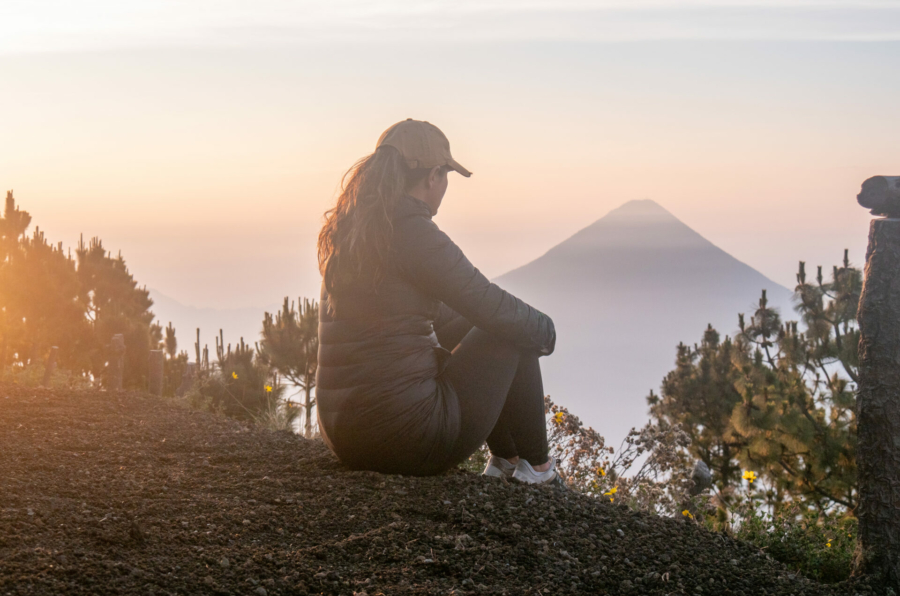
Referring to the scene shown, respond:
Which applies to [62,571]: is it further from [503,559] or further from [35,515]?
[503,559]

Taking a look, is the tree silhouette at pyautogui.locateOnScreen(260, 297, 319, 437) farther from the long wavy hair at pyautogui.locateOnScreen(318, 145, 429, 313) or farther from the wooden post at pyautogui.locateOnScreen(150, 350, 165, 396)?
the long wavy hair at pyautogui.locateOnScreen(318, 145, 429, 313)

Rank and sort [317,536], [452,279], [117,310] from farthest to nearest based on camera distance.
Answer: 1. [117,310]
2. [452,279]
3. [317,536]

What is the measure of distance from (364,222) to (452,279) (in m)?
0.39

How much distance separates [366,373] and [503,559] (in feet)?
2.79

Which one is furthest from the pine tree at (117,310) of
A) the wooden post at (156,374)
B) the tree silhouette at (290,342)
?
the wooden post at (156,374)

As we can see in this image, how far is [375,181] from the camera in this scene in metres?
2.74

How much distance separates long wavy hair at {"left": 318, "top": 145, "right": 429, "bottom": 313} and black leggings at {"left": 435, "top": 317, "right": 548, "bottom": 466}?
0.50 m

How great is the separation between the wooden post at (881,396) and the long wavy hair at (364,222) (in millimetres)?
1849

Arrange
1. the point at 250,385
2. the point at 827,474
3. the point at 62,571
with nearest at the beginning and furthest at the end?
the point at 62,571
the point at 250,385
the point at 827,474

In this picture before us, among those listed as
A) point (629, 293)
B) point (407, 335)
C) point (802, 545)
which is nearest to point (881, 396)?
point (802, 545)

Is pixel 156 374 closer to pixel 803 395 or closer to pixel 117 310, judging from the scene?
pixel 117 310

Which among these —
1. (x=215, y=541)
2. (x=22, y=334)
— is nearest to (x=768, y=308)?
(x=22, y=334)

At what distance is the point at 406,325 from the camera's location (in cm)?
277

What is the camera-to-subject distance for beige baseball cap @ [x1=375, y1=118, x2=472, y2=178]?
2.80 metres
